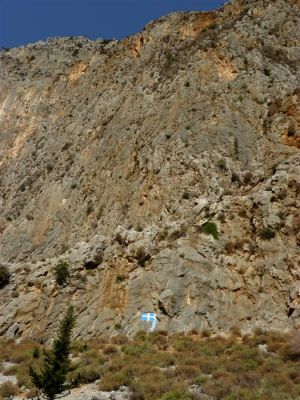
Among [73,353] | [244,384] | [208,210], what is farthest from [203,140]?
[244,384]

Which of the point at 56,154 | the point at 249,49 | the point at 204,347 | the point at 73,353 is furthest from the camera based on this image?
the point at 56,154

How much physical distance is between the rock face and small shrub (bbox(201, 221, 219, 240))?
2.3 inches

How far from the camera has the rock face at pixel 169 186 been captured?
23.1m

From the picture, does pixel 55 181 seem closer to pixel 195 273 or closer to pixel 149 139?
pixel 149 139

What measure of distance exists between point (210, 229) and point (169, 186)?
482cm

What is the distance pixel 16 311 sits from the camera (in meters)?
26.3

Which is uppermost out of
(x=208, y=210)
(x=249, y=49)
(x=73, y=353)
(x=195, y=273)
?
(x=249, y=49)

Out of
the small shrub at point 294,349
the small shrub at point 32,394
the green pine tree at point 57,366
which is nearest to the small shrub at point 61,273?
the small shrub at point 32,394

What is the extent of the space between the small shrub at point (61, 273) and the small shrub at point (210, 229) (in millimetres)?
7949

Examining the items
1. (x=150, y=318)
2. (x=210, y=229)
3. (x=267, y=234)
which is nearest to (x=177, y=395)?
(x=150, y=318)

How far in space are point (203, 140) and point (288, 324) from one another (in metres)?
13.4

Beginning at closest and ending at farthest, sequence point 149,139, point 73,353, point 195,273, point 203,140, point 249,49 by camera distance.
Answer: point 73,353
point 195,273
point 203,140
point 149,139
point 249,49

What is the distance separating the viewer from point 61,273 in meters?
26.3

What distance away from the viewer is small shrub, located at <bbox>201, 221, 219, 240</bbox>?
972 inches
